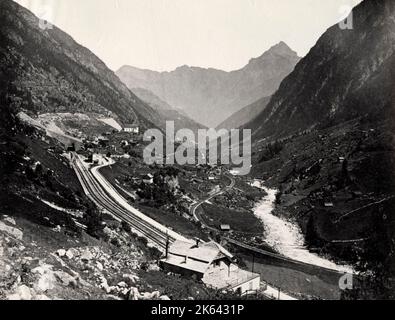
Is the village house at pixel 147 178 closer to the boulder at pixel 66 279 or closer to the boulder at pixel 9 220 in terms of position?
the boulder at pixel 9 220

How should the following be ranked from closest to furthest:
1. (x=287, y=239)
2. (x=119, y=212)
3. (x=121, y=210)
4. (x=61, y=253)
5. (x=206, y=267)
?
(x=61, y=253)
(x=206, y=267)
(x=119, y=212)
(x=121, y=210)
(x=287, y=239)

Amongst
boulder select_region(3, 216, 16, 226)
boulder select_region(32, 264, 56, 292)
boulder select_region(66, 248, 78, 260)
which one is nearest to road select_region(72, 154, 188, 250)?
boulder select_region(66, 248, 78, 260)

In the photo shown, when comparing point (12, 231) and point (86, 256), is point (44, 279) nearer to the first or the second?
point (12, 231)

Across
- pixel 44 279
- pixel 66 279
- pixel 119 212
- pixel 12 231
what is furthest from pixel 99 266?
pixel 119 212

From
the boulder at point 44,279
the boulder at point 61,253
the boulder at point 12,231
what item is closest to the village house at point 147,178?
the boulder at point 61,253
